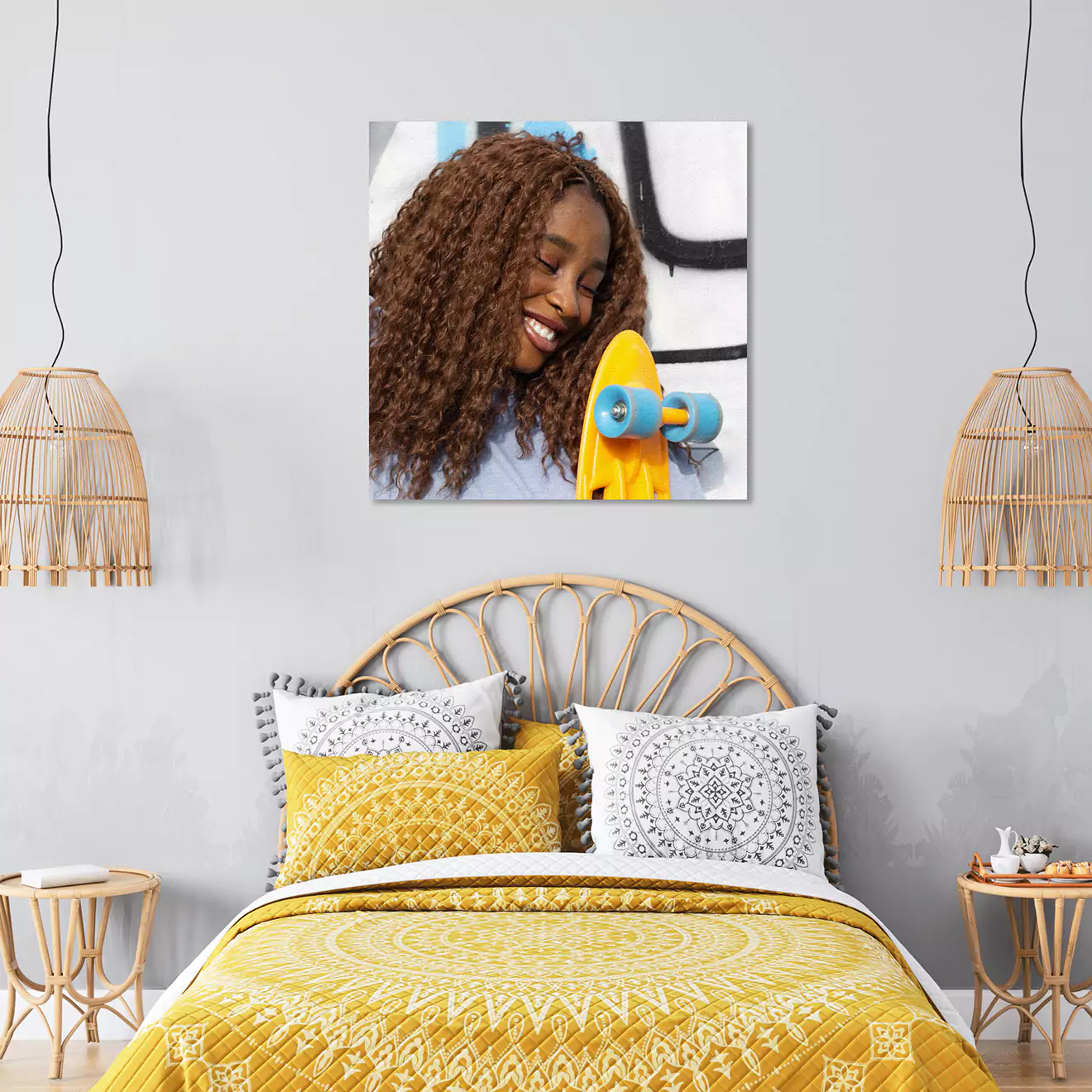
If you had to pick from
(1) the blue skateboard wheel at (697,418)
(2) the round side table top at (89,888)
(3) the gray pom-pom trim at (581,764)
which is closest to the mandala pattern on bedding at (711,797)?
(3) the gray pom-pom trim at (581,764)

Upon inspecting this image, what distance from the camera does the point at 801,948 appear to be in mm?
2055

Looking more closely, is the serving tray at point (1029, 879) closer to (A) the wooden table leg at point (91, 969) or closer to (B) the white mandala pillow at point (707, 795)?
(B) the white mandala pillow at point (707, 795)

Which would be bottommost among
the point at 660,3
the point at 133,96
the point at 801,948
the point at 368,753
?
the point at 801,948

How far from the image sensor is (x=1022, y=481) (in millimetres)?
3162

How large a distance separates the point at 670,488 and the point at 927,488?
27.3 inches

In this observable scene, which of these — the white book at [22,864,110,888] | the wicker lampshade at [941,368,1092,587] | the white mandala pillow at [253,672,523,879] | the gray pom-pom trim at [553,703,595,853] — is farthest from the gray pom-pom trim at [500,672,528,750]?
the wicker lampshade at [941,368,1092,587]

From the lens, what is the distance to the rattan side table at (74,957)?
282cm

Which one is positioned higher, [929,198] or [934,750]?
[929,198]

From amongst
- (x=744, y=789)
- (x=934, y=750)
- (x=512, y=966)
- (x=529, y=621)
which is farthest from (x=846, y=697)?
(x=512, y=966)

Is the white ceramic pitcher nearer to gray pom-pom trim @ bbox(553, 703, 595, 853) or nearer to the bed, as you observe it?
the bed

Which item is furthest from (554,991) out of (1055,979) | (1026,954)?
(1026,954)

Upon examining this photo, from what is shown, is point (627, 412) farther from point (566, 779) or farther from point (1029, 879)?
point (1029, 879)

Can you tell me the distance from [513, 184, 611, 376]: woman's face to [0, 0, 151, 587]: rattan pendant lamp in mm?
1084

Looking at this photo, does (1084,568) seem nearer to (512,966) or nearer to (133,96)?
(512,966)
